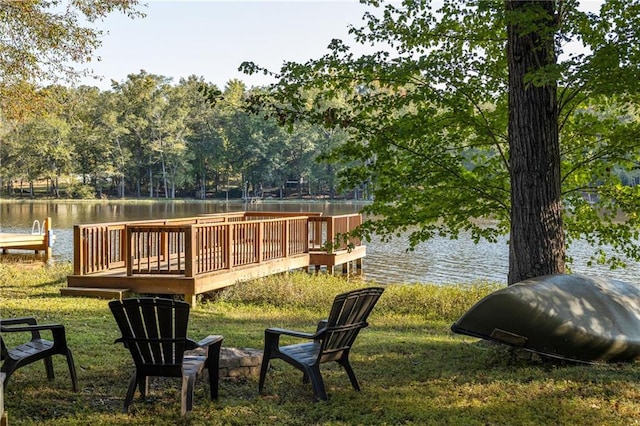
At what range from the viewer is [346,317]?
4.26 m

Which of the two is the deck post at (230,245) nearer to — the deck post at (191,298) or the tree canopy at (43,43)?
the deck post at (191,298)

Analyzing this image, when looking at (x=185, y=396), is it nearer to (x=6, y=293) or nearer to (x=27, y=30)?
(x=6, y=293)

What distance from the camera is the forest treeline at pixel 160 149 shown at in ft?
182

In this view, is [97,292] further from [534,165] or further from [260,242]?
[534,165]

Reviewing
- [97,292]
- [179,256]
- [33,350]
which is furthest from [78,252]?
[33,350]

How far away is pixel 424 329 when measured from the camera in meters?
8.02

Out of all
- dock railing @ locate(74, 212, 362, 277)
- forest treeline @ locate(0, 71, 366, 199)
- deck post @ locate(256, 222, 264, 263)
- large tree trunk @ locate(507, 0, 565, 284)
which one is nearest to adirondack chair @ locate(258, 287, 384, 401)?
large tree trunk @ locate(507, 0, 565, 284)

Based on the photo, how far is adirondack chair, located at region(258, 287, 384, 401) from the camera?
13.5 ft

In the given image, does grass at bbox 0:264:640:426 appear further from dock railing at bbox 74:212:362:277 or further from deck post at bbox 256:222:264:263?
deck post at bbox 256:222:264:263

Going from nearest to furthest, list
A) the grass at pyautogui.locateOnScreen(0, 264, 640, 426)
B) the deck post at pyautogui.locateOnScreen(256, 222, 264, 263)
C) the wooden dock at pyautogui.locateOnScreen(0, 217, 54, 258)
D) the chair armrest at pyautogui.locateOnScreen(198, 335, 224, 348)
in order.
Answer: the grass at pyautogui.locateOnScreen(0, 264, 640, 426)
the chair armrest at pyautogui.locateOnScreen(198, 335, 224, 348)
the deck post at pyautogui.locateOnScreen(256, 222, 264, 263)
the wooden dock at pyautogui.locateOnScreen(0, 217, 54, 258)

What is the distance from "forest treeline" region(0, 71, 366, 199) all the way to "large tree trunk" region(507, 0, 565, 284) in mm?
46898

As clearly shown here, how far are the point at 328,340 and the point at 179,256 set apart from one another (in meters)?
6.06

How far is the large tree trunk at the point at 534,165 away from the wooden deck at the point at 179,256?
3.13 metres

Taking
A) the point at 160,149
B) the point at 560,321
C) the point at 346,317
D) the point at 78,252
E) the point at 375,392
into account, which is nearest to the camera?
the point at 346,317
